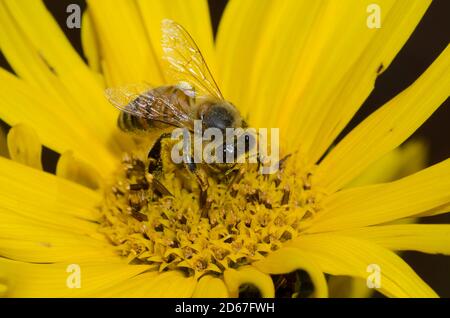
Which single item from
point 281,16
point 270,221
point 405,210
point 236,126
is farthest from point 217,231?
point 281,16

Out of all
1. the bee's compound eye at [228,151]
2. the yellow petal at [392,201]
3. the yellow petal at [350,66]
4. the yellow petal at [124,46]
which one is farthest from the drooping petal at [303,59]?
Result: the bee's compound eye at [228,151]

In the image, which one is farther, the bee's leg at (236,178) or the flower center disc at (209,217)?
the bee's leg at (236,178)

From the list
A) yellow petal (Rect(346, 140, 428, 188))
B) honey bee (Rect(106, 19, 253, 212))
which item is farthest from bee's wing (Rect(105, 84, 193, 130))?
yellow petal (Rect(346, 140, 428, 188))

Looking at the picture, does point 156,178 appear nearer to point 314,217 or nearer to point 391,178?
point 314,217

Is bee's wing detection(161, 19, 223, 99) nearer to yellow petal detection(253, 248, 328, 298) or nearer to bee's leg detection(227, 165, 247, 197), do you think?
bee's leg detection(227, 165, 247, 197)

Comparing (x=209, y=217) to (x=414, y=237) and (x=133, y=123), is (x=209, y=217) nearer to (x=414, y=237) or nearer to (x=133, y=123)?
(x=133, y=123)

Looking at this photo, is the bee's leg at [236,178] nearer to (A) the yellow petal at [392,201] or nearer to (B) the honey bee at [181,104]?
(B) the honey bee at [181,104]
